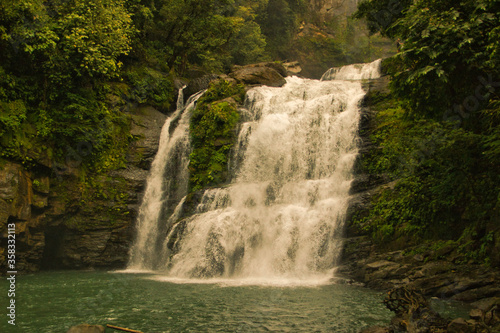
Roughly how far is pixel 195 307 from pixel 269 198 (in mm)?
7357

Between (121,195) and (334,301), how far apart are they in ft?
38.4

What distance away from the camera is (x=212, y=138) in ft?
59.3

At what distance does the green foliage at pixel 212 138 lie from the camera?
17125mm

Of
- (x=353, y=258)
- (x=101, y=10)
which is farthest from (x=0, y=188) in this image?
(x=353, y=258)

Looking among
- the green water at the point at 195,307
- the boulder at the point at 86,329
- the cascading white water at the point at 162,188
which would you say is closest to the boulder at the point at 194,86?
the cascading white water at the point at 162,188

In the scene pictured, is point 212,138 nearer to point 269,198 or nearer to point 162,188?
point 162,188

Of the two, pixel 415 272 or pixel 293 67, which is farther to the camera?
pixel 293 67

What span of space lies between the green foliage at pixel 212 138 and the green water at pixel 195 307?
19.9ft

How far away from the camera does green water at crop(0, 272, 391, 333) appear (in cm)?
737

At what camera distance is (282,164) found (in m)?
16.8

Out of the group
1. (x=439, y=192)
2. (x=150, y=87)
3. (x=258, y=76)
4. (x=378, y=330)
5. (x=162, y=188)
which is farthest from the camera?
(x=258, y=76)

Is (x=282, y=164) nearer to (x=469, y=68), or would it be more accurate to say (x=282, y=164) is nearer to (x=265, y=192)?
(x=265, y=192)

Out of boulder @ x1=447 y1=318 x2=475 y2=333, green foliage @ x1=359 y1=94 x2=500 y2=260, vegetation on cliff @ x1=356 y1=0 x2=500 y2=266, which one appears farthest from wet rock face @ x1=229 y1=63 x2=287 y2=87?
boulder @ x1=447 y1=318 x2=475 y2=333

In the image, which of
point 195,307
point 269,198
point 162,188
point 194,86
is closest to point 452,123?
point 195,307
